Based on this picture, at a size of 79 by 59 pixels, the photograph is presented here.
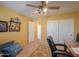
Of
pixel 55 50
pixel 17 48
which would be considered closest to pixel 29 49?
pixel 17 48

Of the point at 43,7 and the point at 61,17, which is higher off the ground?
the point at 43,7

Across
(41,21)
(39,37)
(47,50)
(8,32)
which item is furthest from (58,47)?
(8,32)

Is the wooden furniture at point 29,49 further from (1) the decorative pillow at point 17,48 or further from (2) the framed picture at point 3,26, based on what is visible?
(2) the framed picture at point 3,26

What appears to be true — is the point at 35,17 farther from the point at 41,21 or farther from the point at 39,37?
the point at 39,37

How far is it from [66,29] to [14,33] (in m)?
0.67

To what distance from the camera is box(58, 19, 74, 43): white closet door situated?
4.45ft

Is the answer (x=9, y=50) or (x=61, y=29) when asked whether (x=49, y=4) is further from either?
(x=9, y=50)

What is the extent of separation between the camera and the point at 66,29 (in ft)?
4.51

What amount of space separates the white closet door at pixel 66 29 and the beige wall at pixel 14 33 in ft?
1.46

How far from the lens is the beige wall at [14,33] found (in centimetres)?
128

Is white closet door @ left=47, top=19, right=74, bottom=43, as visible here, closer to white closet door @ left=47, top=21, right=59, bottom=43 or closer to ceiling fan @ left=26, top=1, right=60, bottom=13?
white closet door @ left=47, top=21, right=59, bottom=43

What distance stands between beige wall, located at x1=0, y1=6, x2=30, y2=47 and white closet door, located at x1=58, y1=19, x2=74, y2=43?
44 centimetres

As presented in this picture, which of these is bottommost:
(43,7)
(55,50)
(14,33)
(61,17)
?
(55,50)

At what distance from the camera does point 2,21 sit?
1.27 m
